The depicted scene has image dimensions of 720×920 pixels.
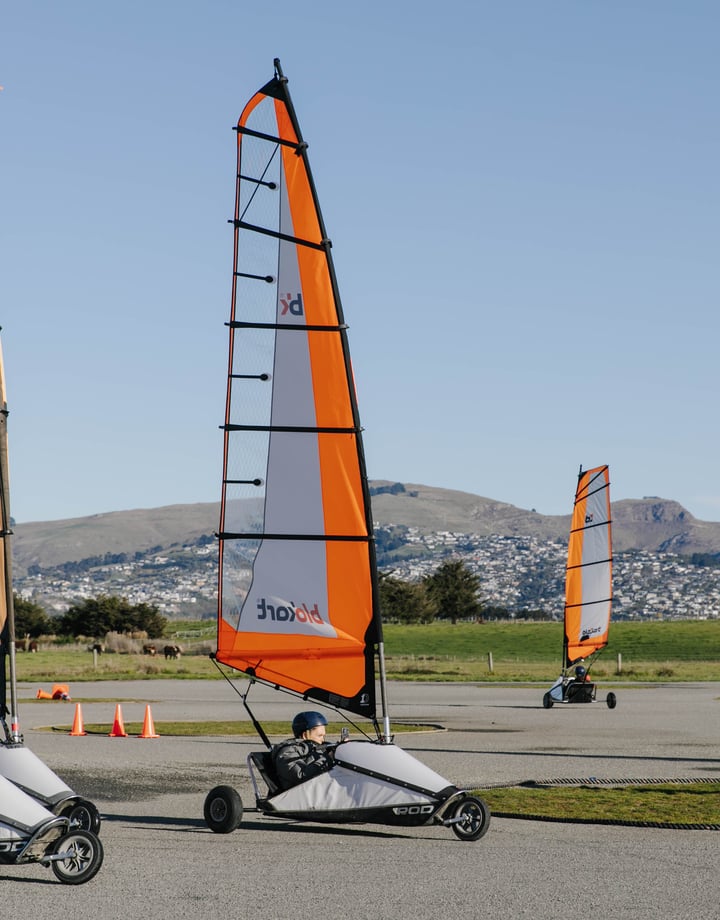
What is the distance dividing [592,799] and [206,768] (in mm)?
6282

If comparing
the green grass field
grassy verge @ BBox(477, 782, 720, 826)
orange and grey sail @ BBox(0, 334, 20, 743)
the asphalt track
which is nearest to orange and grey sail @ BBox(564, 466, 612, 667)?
the asphalt track

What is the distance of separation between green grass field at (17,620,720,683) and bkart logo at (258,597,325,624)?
121 feet

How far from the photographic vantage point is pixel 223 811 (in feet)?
42.3

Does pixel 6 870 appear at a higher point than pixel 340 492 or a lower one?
lower

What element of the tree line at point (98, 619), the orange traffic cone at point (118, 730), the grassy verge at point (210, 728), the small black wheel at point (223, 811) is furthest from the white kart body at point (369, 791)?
the tree line at point (98, 619)

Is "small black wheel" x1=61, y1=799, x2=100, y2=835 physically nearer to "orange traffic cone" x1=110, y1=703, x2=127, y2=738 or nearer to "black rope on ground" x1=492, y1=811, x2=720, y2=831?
"black rope on ground" x1=492, y1=811, x2=720, y2=831

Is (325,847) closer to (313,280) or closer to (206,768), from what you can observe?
(313,280)

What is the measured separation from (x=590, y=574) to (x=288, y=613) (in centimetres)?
2472

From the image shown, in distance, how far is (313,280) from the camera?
14.2 metres

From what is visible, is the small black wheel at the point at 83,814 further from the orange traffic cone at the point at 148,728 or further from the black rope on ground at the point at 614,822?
the orange traffic cone at the point at 148,728

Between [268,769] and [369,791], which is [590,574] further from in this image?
[369,791]

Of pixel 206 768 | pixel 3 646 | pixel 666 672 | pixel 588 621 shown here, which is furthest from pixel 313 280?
pixel 666 672

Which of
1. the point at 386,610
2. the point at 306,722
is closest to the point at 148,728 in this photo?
the point at 306,722

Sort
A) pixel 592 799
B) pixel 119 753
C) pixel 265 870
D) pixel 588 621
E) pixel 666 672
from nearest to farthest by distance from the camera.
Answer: pixel 265 870
pixel 592 799
pixel 119 753
pixel 588 621
pixel 666 672
